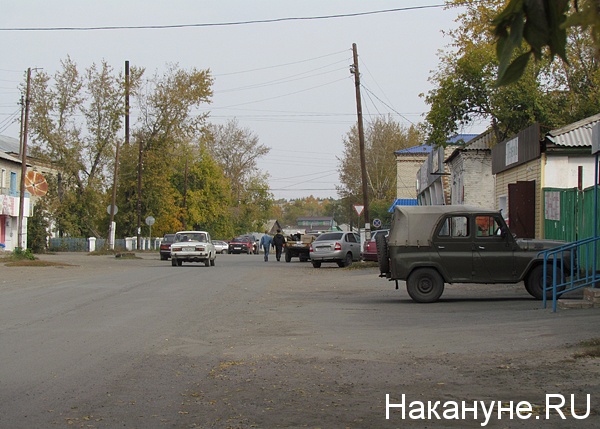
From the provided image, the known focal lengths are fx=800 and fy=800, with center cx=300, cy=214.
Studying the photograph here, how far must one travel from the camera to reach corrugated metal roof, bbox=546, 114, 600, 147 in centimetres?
2484

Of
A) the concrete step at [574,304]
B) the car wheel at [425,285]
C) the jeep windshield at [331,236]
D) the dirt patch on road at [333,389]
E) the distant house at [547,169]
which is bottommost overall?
the dirt patch on road at [333,389]

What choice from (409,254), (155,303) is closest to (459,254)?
(409,254)

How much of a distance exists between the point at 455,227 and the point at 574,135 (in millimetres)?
10180

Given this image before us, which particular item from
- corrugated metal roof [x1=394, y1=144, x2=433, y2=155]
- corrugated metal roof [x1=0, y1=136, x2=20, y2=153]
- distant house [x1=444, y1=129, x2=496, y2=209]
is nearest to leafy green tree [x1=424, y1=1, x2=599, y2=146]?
distant house [x1=444, y1=129, x2=496, y2=209]

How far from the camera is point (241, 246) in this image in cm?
7200

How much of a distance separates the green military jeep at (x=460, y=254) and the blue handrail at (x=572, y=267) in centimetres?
41

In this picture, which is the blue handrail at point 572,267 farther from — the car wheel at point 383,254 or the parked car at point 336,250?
the parked car at point 336,250

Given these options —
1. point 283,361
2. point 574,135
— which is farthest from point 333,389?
point 574,135

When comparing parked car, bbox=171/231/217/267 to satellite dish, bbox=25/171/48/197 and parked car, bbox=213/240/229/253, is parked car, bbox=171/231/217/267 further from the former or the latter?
parked car, bbox=213/240/229/253

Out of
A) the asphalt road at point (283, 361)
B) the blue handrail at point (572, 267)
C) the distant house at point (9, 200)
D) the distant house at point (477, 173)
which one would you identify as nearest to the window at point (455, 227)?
the asphalt road at point (283, 361)

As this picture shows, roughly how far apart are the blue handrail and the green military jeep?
0.41 meters

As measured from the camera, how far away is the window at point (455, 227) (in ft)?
55.4

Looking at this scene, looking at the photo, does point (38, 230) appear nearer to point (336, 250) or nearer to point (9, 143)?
point (9, 143)

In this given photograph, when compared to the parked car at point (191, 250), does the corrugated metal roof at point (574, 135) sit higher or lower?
higher
